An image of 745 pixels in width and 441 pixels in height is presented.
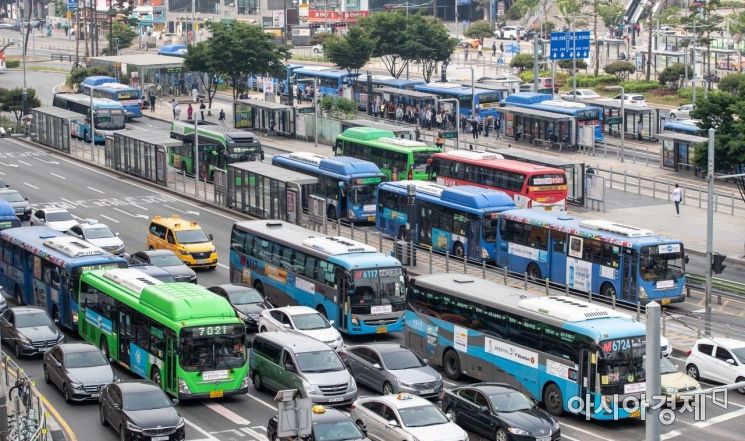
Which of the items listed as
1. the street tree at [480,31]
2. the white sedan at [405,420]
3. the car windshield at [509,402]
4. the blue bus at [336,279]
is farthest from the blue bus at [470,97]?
the white sedan at [405,420]

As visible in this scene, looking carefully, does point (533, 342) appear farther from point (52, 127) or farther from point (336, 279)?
point (52, 127)

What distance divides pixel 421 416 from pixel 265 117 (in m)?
65.1

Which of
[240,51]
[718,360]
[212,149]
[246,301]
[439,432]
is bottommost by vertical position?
[718,360]

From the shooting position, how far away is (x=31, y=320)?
42062 millimetres

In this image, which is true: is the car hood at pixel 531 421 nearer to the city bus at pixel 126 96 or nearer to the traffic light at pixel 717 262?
the traffic light at pixel 717 262

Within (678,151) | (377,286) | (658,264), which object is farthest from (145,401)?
(678,151)

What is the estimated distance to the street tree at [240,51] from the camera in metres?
105

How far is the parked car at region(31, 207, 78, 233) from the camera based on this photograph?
59.4 meters

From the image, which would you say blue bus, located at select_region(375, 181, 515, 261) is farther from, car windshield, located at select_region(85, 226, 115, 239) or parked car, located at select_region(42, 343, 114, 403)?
parked car, located at select_region(42, 343, 114, 403)

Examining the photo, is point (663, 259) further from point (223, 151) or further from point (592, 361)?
point (223, 151)

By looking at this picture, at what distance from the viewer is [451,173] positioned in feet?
215

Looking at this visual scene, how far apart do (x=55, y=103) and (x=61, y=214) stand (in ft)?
145

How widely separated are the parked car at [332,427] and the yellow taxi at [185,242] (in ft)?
80.1

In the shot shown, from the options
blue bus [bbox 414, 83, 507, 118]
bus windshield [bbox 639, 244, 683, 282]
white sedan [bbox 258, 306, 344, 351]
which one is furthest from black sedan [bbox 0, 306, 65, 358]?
blue bus [bbox 414, 83, 507, 118]
